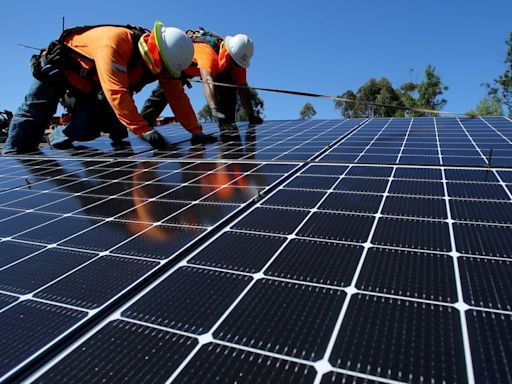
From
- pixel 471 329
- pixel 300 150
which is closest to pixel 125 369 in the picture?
pixel 471 329

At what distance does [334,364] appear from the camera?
1462 millimetres

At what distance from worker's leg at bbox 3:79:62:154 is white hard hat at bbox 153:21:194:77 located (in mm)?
2693

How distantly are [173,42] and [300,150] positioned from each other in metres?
A: 3.17

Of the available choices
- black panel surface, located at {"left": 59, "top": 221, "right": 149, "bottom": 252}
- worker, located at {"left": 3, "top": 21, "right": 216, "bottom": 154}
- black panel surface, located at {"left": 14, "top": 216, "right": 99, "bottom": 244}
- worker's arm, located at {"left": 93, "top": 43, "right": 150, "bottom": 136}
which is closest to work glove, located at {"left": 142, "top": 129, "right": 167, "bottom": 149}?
worker, located at {"left": 3, "top": 21, "right": 216, "bottom": 154}

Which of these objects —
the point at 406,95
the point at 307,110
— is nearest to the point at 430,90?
the point at 406,95

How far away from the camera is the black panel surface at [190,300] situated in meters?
A: 1.81

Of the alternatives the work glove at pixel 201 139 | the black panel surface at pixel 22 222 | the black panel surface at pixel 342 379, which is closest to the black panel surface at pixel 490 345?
the black panel surface at pixel 342 379

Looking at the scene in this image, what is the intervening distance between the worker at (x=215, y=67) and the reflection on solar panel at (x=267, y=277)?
4778 mm

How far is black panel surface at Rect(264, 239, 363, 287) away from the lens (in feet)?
6.82

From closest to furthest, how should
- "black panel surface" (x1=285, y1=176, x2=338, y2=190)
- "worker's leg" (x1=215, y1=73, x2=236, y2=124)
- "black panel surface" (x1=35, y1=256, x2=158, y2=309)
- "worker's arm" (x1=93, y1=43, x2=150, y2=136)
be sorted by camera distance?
1. "black panel surface" (x1=35, y1=256, x2=158, y2=309)
2. "black panel surface" (x1=285, y1=176, x2=338, y2=190)
3. "worker's arm" (x1=93, y1=43, x2=150, y2=136)
4. "worker's leg" (x1=215, y1=73, x2=236, y2=124)

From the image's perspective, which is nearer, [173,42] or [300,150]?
[300,150]

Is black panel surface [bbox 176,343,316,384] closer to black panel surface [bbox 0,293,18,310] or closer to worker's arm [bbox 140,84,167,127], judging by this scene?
black panel surface [bbox 0,293,18,310]

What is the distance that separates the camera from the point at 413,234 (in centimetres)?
253

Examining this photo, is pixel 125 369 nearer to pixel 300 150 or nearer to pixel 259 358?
pixel 259 358
